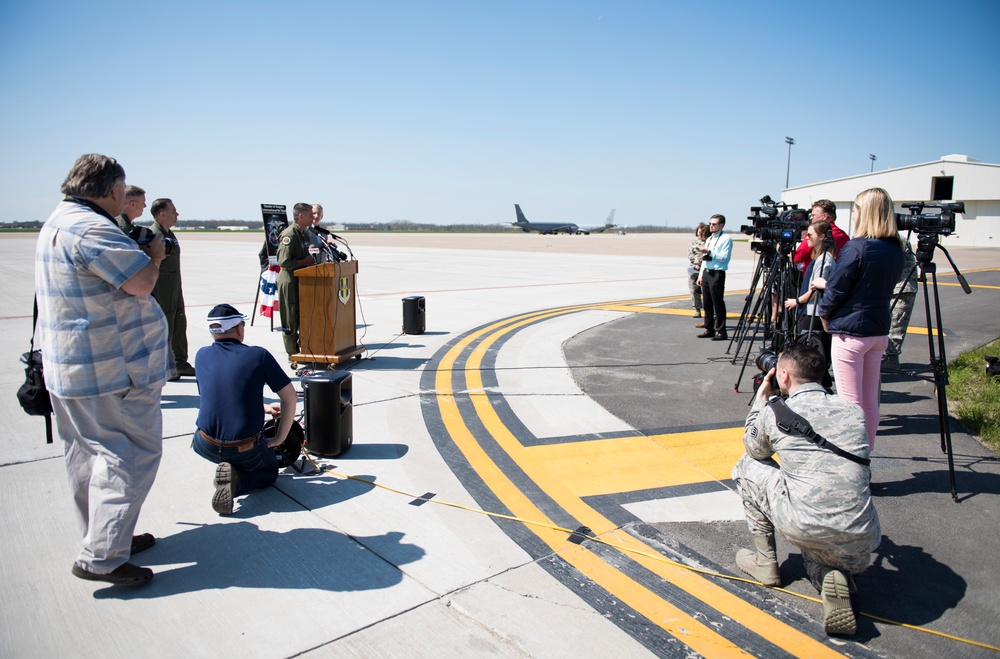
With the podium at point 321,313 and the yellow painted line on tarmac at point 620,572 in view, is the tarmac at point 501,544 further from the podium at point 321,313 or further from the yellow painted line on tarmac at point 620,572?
the podium at point 321,313

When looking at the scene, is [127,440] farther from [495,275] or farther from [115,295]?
[495,275]

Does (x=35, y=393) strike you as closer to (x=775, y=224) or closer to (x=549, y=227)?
→ (x=775, y=224)

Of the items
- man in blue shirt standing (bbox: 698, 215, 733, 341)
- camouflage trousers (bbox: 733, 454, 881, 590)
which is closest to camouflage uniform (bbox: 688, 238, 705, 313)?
man in blue shirt standing (bbox: 698, 215, 733, 341)

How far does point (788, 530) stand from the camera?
3.00 meters

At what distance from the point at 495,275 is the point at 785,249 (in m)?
14.7

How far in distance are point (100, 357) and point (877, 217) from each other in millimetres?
4830

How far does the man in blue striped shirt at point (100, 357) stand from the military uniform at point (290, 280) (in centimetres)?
435

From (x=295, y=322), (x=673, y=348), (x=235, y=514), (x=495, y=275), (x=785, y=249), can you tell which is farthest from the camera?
(x=495, y=275)

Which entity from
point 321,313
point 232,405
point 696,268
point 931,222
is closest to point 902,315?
point 931,222

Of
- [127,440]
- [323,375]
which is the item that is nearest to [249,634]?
[127,440]

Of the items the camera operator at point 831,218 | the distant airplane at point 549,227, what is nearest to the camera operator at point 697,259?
the camera operator at point 831,218

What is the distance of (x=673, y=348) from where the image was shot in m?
9.31

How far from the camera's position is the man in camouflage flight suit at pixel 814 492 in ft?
9.46

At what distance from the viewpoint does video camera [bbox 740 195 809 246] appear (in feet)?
22.7
